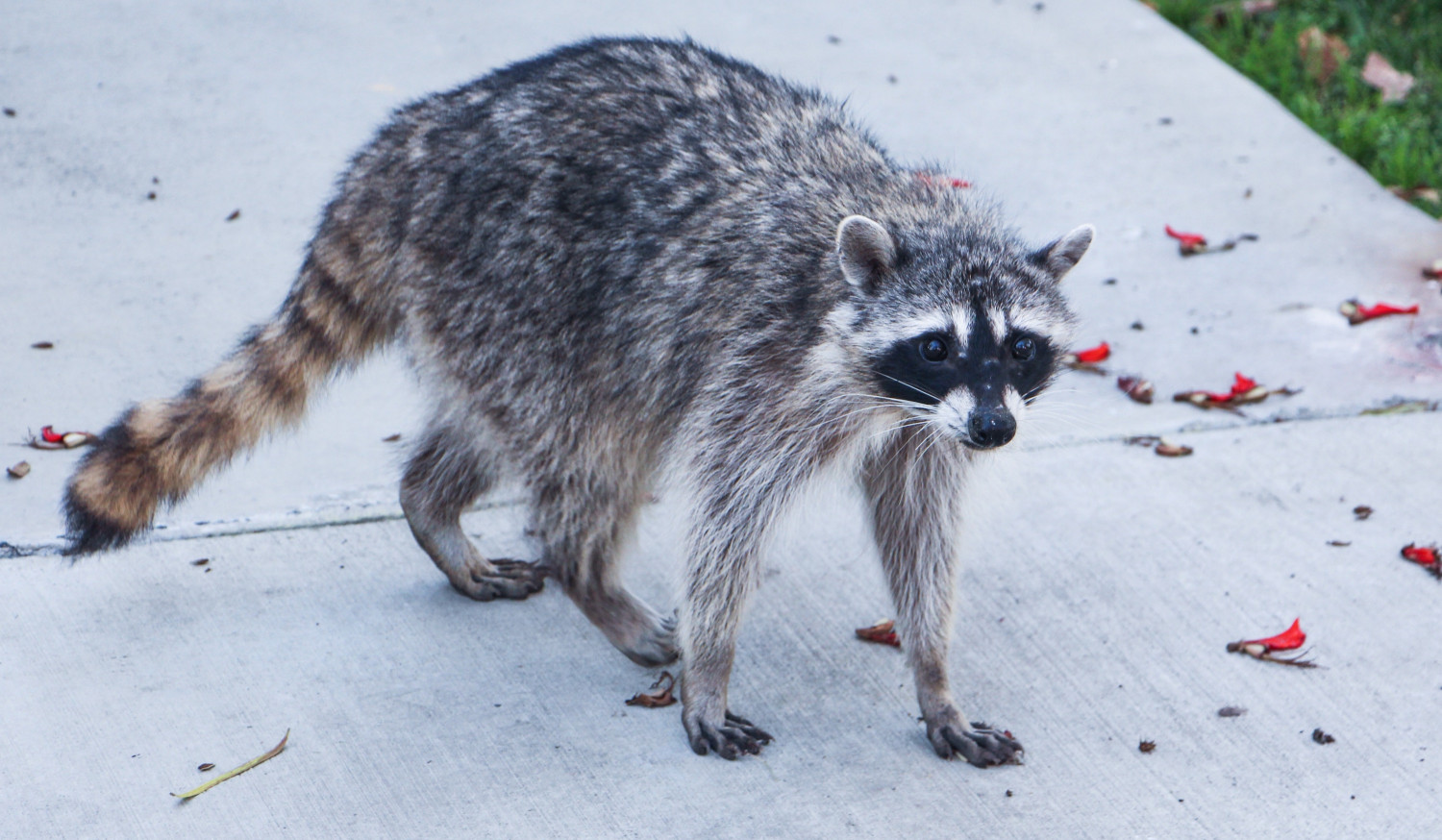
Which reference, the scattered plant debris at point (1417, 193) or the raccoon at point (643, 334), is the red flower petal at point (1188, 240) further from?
the raccoon at point (643, 334)

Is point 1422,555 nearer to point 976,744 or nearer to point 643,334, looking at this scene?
point 976,744

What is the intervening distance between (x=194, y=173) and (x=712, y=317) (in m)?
2.61

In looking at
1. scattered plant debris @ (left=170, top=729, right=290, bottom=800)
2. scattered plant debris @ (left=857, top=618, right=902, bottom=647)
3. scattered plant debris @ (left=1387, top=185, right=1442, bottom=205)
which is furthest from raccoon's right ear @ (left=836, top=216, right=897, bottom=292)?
scattered plant debris @ (left=1387, top=185, right=1442, bottom=205)

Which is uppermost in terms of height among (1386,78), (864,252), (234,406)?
(864,252)

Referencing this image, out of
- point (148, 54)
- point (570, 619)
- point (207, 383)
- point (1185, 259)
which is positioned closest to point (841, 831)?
point (570, 619)

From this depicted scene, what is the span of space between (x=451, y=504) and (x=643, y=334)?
2.06ft

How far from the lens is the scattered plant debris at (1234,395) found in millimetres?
4141

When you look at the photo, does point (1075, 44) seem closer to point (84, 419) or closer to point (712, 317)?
point (712, 317)

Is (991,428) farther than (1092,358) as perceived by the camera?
No

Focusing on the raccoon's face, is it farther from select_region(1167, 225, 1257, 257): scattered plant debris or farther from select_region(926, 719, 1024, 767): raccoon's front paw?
select_region(1167, 225, 1257, 257): scattered plant debris

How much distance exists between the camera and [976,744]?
293cm

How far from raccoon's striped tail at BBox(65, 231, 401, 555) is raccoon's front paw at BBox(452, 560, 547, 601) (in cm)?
53

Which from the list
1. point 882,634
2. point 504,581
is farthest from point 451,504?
point 882,634

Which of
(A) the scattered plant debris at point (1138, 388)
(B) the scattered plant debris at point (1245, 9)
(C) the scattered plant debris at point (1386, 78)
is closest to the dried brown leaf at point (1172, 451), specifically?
(A) the scattered plant debris at point (1138, 388)
